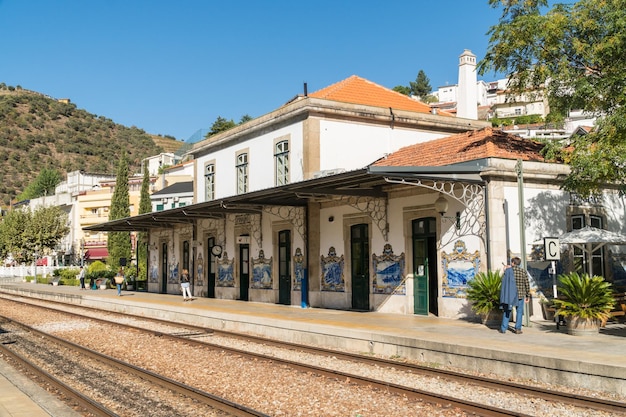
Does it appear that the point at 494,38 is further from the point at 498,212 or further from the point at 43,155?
the point at 43,155

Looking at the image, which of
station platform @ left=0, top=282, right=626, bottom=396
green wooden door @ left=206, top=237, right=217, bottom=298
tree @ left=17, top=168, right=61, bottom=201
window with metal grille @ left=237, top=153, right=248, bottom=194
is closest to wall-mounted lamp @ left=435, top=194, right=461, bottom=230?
station platform @ left=0, top=282, right=626, bottom=396

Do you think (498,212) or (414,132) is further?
(414,132)

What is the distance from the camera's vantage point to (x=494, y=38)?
51.8 ft

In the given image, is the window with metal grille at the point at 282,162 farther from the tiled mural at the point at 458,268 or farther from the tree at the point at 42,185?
the tree at the point at 42,185

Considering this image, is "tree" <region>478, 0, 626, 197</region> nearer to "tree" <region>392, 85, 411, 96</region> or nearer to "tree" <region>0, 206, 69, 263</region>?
"tree" <region>0, 206, 69, 263</region>

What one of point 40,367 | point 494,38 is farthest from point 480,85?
point 40,367

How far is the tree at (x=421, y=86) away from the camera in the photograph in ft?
536

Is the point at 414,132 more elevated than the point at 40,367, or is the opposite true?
the point at 414,132

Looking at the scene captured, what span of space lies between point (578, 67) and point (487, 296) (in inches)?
234

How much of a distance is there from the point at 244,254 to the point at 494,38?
1464 centimetres

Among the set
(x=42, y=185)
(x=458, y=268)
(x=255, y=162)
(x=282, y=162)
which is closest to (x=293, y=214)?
(x=282, y=162)

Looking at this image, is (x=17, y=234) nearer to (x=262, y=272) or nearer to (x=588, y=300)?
(x=262, y=272)

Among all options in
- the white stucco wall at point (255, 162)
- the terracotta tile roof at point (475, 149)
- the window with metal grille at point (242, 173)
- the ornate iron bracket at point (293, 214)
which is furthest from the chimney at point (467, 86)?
the window with metal grille at point (242, 173)

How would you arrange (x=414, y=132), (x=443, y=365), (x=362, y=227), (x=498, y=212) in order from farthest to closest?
(x=414, y=132), (x=362, y=227), (x=498, y=212), (x=443, y=365)
